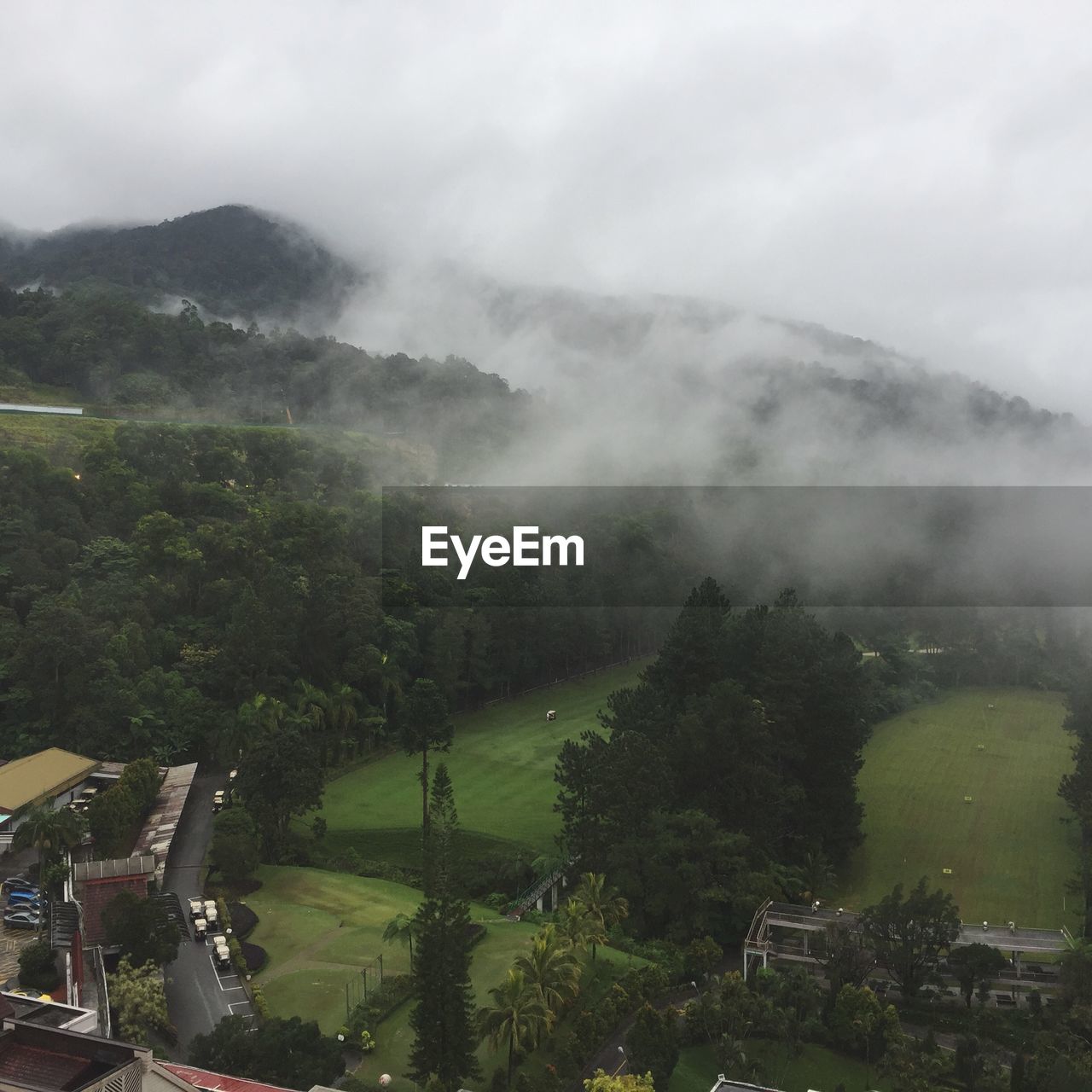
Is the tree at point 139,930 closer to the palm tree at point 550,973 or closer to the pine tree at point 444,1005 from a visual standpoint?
the pine tree at point 444,1005

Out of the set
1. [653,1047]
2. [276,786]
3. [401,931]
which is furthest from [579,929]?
[276,786]

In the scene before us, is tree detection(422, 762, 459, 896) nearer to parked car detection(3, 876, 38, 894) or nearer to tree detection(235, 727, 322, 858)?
tree detection(235, 727, 322, 858)

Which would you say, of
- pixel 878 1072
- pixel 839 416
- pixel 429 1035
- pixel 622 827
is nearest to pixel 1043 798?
pixel 622 827

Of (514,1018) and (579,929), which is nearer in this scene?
(514,1018)

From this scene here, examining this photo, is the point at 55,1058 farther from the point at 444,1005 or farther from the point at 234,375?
the point at 234,375

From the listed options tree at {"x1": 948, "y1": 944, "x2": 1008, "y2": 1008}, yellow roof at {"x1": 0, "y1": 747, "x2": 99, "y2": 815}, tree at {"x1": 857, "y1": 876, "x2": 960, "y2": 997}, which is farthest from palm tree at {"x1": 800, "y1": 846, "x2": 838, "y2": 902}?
yellow roof at {"x1": 0, "y1": 747, "x2": 99, "y2": 815}

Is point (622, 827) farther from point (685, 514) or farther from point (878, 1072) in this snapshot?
point (685, 514)

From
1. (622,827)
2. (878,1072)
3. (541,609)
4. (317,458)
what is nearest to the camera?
(878,1072)

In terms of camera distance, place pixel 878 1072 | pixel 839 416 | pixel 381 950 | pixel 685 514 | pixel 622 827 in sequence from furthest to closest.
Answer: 1. pixel 839 416
2. pixel 685 514
3. pixel 622 827
4. pixel 381 950
5. pixel 878 1072
